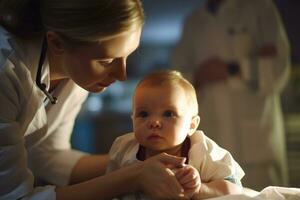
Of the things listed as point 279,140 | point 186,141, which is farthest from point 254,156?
point 186,141

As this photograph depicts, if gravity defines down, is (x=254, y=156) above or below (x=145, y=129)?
below

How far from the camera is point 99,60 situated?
3.07ft

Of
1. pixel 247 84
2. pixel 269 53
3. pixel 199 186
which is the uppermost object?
pixel 199 186

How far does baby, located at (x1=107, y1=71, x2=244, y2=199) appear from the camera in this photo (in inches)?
36.3

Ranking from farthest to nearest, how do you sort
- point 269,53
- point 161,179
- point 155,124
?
point 269,53 → point 155,124 → point 161,179

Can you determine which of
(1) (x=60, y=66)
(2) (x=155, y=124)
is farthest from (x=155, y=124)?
(1) (x=60, y=66)

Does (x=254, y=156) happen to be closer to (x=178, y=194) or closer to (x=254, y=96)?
(x=254, y=96)

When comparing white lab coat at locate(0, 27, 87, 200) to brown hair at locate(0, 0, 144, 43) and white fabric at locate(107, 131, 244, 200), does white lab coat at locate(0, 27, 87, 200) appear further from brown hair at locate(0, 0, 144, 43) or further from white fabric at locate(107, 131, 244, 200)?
white fabric at locate(107, 131, 244, 200)

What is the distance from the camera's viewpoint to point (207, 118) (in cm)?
222

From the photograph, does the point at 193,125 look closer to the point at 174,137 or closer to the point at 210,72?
the point at 174,137

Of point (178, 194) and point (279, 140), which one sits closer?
point (178, 194)

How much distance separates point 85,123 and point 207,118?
1.32 metres

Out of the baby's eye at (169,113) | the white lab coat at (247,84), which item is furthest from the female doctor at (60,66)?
the white lab coat at (247,84)

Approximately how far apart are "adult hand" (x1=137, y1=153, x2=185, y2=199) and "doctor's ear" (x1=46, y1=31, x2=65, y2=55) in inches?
10.7
